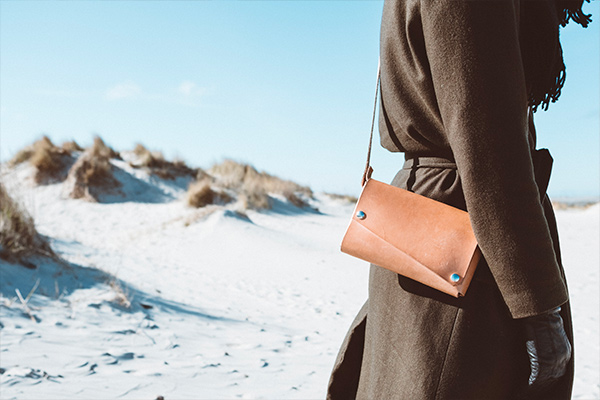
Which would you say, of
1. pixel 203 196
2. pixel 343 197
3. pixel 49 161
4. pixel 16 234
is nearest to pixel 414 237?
pixel 16 234

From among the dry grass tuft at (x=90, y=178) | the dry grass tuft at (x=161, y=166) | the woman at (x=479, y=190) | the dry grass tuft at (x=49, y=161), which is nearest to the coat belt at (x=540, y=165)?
the woman at (x=479, y=190)

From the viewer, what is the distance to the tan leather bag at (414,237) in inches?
38.7

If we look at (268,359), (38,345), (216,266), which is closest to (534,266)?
(268,359)

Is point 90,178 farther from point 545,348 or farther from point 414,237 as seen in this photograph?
point 545,348

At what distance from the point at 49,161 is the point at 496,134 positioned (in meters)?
16.0

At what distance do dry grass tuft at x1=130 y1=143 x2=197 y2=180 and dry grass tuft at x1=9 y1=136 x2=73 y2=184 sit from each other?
212 centimetres

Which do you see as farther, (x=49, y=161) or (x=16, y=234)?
(x=49, y=161)

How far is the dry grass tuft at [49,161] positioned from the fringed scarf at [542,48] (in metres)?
15.7

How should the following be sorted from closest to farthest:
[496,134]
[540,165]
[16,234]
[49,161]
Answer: [496,134] < [540,165] < [16,234] < [49,161]

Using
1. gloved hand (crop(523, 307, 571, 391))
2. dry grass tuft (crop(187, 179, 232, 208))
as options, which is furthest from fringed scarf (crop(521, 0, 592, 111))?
dry grass tuft (crop(187, 179, 232, 208))

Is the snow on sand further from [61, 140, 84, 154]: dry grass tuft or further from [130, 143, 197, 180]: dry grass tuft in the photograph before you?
[61, 140, 84, 154]: dry grass tuft

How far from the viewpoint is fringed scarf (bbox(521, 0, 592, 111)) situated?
104 cm

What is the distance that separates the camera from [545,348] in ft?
3.10

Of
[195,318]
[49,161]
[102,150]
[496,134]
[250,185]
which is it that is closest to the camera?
[496,134]
